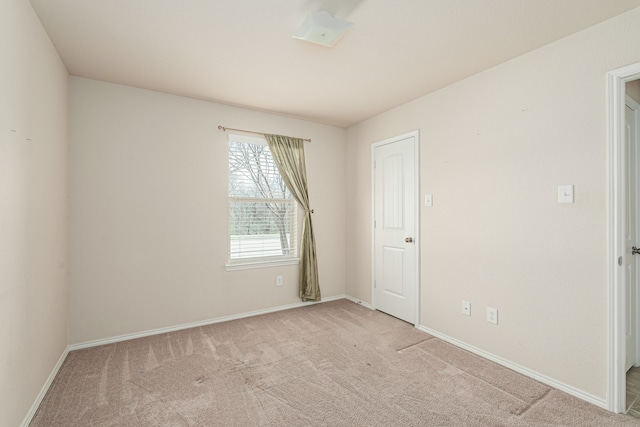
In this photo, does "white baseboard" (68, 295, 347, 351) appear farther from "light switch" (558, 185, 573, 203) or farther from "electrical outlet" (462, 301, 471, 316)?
"light switch" (558, 185, 573, 203)

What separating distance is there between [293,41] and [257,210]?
2.10m

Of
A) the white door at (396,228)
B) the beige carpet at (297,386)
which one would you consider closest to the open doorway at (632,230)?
the beige carpet at (297,386)

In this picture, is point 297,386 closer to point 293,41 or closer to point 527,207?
point 527,207

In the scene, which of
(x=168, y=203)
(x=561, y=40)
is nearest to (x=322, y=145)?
(x=168, y=203)

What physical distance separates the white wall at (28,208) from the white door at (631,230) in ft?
13.0

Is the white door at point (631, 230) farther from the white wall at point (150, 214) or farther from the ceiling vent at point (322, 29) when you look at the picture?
the white wall at point (150, 214)

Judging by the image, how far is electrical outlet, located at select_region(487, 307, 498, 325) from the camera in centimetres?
256

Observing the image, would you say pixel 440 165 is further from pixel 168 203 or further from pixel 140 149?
pixel 140 149

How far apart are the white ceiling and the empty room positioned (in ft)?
0.07

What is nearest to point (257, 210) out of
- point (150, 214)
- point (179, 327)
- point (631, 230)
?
point (150, 214)

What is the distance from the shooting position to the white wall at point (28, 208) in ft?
5.05

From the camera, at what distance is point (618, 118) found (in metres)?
1.92

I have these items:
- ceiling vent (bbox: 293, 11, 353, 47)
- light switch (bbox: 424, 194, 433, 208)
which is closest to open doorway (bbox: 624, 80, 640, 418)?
light switch (bbox: 424, 194, 433, 208)

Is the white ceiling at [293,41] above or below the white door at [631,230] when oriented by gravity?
above
